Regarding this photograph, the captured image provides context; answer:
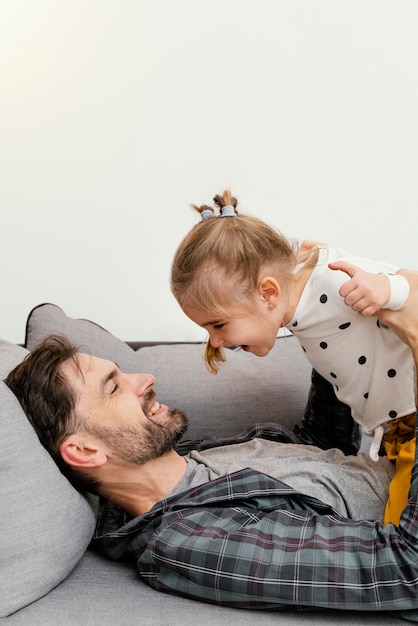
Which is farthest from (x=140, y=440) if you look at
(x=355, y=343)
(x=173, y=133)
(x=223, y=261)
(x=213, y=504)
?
(x=173, y=133)

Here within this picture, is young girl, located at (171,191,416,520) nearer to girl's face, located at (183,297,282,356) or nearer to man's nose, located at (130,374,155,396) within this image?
girl's face, located at (183,297,282,356)

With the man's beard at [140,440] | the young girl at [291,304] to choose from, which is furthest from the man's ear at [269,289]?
the man's beard at [140,440]

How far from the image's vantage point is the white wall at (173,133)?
94.2 inches

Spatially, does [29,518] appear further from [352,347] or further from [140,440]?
[352,347]

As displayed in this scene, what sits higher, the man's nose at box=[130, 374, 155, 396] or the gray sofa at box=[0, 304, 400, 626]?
the man's nose at box=[130, 374, 155, 396]

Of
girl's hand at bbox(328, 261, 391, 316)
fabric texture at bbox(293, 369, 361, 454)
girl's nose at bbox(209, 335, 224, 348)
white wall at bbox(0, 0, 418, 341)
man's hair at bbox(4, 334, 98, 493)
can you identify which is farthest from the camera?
white wall at bbox(0, 0, 418, 341)

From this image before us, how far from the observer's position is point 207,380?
2.03m

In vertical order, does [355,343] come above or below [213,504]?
above

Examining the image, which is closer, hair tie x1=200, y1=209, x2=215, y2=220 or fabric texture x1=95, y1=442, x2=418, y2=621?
fabric texture x1=95, y1=442, x2=418, y2=621

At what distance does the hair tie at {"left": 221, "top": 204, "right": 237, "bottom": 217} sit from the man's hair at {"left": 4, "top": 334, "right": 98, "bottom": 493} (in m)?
0.46

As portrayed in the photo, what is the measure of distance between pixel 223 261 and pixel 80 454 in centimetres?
51

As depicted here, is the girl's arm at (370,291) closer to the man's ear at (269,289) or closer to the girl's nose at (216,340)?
the man's ear at (269,289)

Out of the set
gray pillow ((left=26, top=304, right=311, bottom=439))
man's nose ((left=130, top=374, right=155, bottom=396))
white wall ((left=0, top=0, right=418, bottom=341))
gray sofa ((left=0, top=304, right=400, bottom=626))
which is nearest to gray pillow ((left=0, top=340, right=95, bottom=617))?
gray sofa ((left=0, top=304, right=400, bottom=626))

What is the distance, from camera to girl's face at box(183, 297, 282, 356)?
1.61 meters
